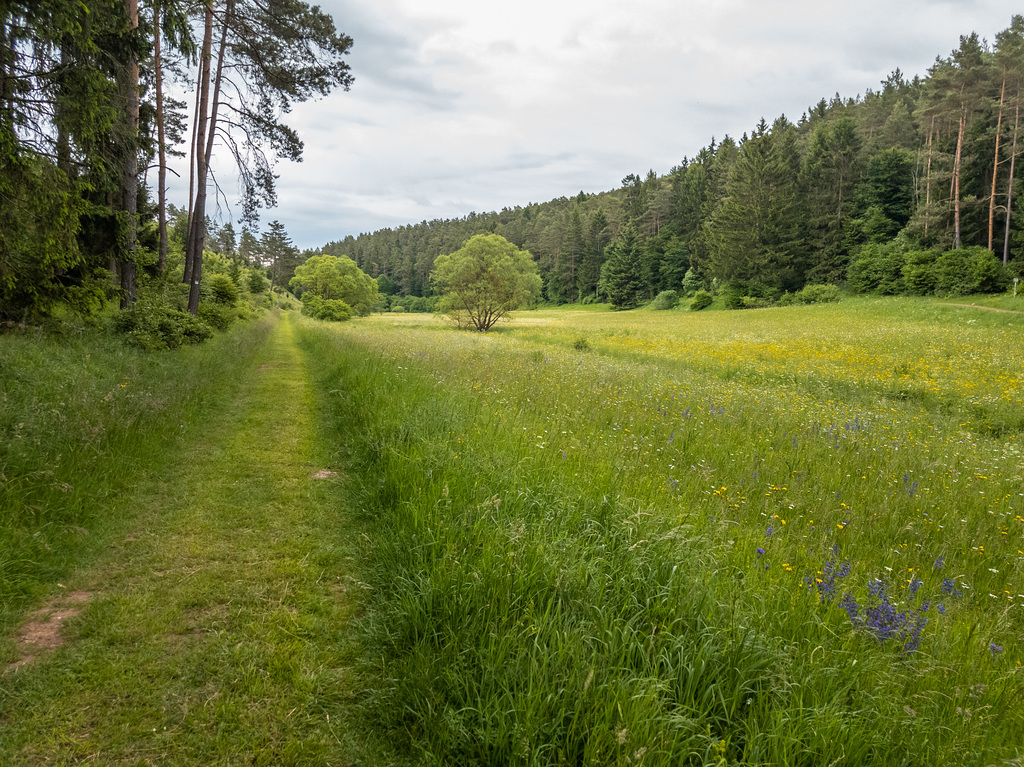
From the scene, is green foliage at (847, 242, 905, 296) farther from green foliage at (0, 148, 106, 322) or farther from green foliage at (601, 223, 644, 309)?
green foliage at (0, 148, 106, 322)

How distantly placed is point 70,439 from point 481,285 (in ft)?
126

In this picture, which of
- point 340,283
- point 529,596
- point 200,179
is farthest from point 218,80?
point 340,283

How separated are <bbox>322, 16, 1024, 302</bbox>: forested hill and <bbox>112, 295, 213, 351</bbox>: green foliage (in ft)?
173

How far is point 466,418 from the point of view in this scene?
670cm

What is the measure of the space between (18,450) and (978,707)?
7526mm

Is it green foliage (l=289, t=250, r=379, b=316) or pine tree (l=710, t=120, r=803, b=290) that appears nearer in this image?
pine tree (l=710, t=120, r=803, b=290)

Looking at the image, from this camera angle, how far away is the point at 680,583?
3006mm

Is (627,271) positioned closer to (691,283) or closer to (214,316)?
(691,283)

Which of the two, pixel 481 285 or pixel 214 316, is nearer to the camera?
pixel 214 316

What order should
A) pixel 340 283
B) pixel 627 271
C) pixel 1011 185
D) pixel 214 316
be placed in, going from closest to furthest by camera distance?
pixel 214 316, pixel 1011 185, pixel 340 283, pixel 627 271

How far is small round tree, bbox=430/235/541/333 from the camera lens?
42594 mm

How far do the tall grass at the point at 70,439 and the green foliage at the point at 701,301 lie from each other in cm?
5774

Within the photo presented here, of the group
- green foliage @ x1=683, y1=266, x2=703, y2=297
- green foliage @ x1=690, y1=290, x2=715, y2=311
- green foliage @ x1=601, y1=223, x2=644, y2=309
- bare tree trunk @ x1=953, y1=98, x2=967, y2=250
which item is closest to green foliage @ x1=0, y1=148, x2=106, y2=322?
bare tree trunk @ x1=953, y1=98, x2=967, y2=250

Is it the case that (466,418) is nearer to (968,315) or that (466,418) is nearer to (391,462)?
(391,462)
